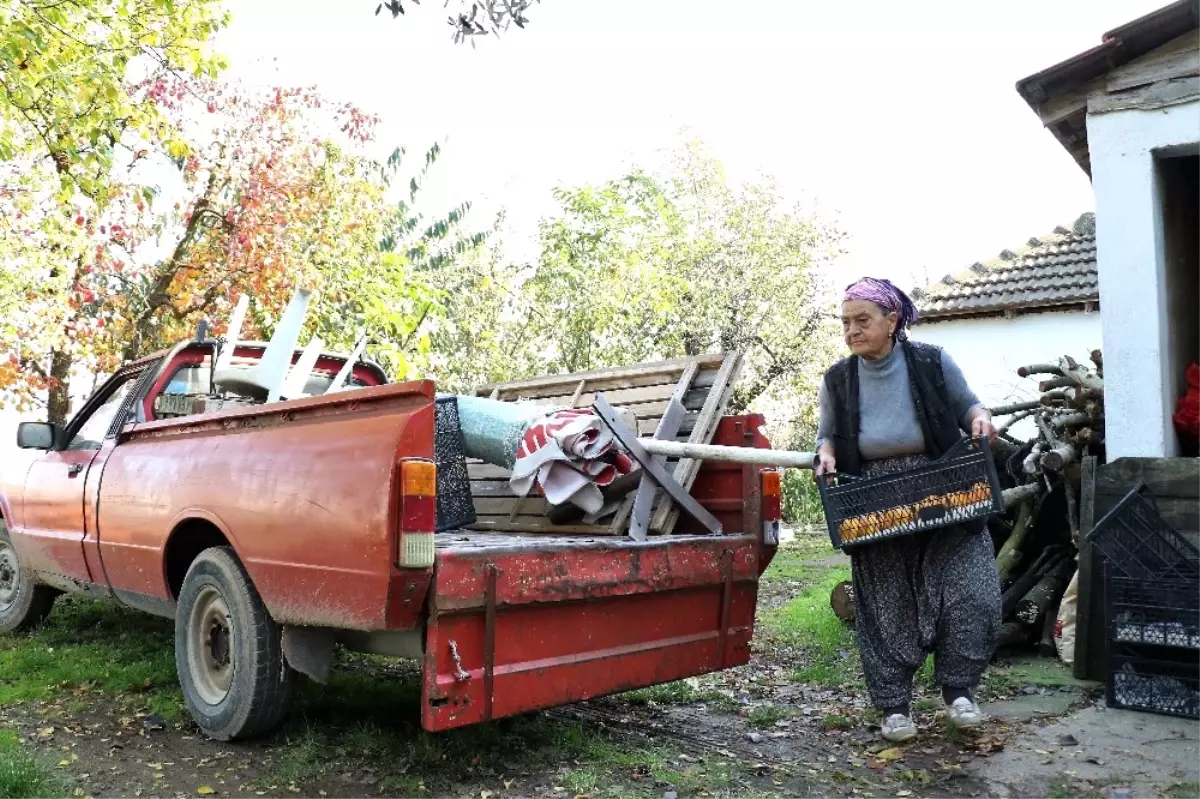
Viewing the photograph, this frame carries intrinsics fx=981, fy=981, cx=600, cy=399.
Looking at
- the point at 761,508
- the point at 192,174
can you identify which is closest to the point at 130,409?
the point at 761,508

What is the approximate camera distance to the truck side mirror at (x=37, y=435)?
19.9 feet

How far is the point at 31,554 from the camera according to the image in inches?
254

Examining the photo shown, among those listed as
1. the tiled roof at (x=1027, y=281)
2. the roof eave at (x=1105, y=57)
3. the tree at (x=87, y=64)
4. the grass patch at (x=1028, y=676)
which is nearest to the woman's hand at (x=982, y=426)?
the grass patch at (x=1028, y=676)

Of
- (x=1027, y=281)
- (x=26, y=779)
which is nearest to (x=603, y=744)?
(x=26, y=779)

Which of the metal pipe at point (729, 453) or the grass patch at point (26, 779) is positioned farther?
the metal pipe at point (729, 453)

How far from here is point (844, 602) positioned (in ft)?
21.9

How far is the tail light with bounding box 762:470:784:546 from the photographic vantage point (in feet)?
15.1

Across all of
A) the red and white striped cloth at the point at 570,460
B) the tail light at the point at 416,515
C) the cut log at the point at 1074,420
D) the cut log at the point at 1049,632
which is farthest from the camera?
the cut log at the point at 1074,420

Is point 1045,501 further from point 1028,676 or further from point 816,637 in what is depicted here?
point 816,637

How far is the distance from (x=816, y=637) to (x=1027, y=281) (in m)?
12.8

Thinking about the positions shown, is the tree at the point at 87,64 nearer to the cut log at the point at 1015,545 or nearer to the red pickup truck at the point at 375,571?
the red pickup truck at the point at 375,571

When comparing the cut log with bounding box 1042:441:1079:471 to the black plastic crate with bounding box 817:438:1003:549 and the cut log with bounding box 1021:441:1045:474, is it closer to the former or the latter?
the cut log with bounding box 1021:441:1045:474

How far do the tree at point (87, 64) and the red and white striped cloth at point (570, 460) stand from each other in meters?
4.28

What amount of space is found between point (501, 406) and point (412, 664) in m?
1.85
